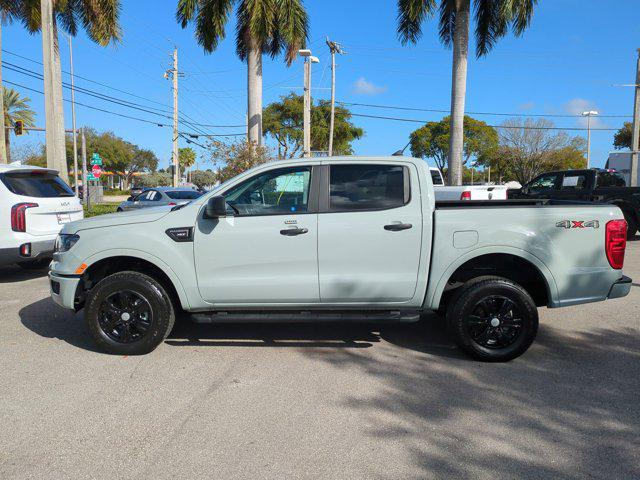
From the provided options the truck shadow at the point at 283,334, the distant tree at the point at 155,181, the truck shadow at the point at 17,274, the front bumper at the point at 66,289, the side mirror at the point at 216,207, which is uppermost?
the distant tree at the point at 155,181

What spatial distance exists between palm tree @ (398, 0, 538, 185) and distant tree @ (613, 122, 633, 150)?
40.7 meters

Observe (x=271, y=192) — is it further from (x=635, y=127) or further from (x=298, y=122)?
(x=298, y=122)

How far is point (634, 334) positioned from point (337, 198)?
3.65 m

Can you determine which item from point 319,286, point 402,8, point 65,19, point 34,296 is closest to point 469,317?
point 319,286

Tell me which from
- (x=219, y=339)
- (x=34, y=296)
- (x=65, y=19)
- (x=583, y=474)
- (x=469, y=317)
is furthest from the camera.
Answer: (x=65, y=19)

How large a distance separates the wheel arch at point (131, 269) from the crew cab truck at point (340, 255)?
0.06 feet

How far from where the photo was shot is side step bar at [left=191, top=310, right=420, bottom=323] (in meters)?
4.73

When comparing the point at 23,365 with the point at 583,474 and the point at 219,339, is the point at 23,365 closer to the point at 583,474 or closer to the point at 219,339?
the point at 219,339

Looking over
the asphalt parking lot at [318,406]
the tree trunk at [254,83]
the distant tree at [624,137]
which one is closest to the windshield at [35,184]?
the asphalt parking lot at [318,406]

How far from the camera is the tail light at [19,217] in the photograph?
760 cm

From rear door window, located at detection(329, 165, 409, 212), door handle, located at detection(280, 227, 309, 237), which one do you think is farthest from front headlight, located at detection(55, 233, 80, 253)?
rear door window, located at detection(329, 165, 409, 212)

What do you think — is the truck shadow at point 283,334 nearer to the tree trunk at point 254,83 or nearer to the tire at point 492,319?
the tire at point 492,319

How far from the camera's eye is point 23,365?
185 inches

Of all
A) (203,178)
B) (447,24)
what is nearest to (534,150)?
(447,24)
